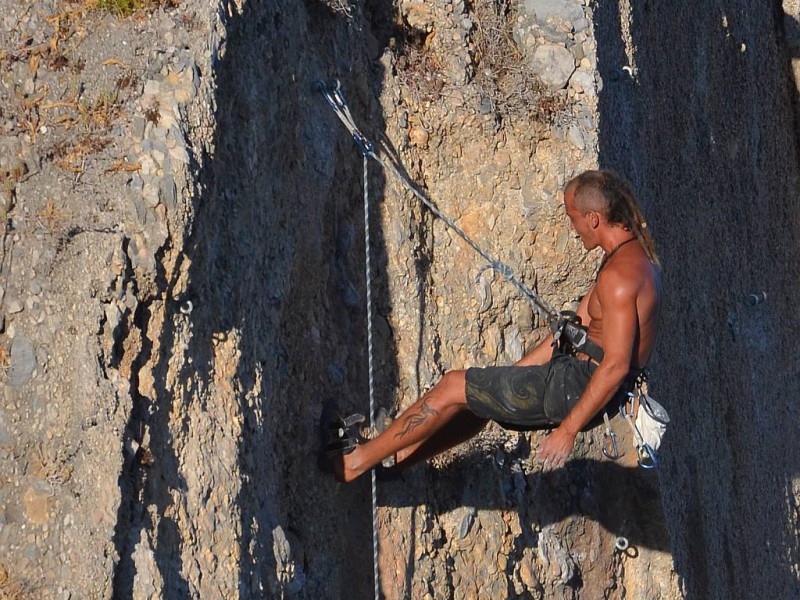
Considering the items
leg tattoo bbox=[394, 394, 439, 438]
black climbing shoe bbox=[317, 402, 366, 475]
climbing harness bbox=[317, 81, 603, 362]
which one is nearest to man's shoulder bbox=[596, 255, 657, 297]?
climbing harness bbox=[317, 81, 603, 362]

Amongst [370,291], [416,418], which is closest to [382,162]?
[370,291]

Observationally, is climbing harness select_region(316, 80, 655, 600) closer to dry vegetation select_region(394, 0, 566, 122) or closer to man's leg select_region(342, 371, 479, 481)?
man's leg select_region(342, 371, 479, 481)

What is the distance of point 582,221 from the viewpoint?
6070 millimetres

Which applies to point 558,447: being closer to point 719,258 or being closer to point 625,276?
point 625,276

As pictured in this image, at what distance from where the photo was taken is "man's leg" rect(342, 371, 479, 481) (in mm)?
6105

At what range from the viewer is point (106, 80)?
5.32m

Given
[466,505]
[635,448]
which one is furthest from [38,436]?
[635,448]

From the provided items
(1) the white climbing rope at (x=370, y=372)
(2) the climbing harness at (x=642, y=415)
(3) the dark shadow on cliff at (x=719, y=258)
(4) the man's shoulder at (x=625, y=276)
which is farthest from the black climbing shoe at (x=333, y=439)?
(3) the dark shadow on cliff at (x=719, y=258)

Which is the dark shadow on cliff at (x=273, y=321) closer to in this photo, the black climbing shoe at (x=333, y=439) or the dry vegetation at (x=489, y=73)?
the black climbing shoe at (x=333, y=439)

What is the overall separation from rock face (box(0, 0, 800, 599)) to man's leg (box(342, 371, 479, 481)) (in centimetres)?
20

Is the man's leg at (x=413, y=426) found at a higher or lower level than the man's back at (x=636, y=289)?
lower

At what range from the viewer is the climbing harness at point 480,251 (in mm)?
6031

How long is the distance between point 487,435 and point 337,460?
4.09 ft

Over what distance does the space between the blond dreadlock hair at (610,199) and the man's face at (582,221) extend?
→ 1.1 inches
